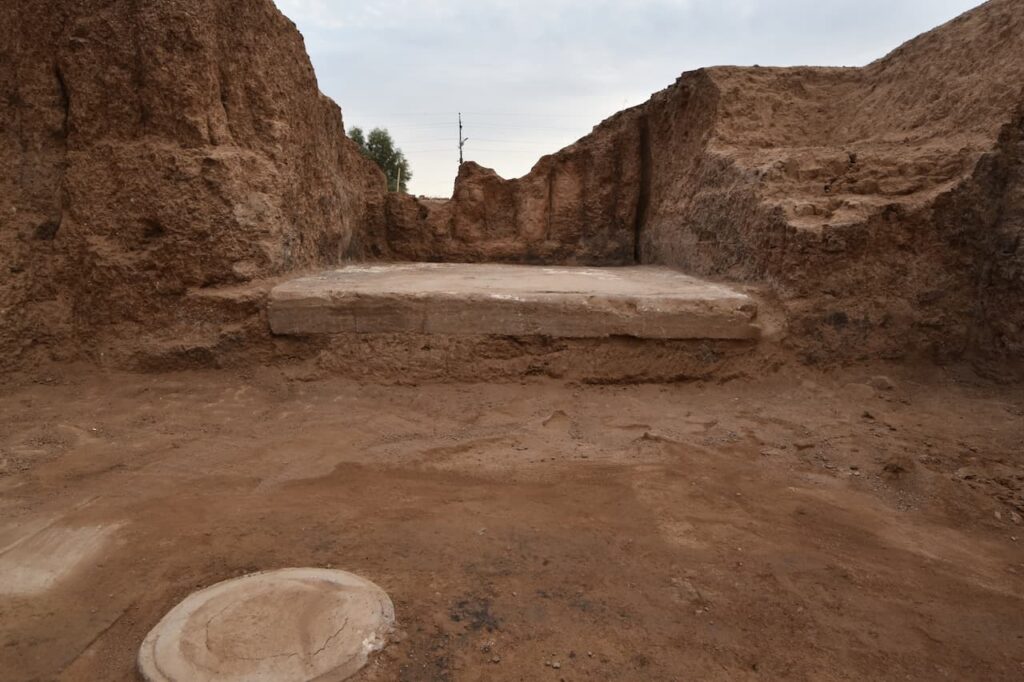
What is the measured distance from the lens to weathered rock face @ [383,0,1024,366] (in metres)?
3.90

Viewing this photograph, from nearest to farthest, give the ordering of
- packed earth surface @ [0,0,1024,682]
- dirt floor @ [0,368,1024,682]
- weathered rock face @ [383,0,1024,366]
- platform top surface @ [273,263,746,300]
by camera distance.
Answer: dirt floor @ [0,368,1024,682], packed earth surface @ [0,0,1024,682], weathered rock face @ [383,0,1024,366], platform top surface @ [273,263,746,300]

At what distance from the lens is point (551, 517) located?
2.48 metres

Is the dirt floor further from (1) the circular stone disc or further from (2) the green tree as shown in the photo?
(2) the green tree

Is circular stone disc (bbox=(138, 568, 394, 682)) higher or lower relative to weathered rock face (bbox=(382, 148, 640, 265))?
lower

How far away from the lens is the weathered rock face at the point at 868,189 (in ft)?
12.8

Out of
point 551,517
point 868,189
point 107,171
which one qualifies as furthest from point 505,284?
point 107,171

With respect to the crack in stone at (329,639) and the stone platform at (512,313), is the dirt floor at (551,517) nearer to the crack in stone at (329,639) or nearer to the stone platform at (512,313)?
the crack in stone at (329,639)

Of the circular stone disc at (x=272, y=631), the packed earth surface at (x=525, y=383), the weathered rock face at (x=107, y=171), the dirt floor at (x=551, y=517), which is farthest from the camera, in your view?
the weathered rock face at (x=107, y=171)

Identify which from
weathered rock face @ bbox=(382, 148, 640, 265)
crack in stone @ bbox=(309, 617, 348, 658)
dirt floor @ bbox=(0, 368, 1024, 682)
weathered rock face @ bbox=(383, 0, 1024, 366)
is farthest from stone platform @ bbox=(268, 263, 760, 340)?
weathered rock face @ bbox=(382, 148, 640, 265)

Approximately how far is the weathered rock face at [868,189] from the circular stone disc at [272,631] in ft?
10.9

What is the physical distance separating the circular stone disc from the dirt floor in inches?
3.4

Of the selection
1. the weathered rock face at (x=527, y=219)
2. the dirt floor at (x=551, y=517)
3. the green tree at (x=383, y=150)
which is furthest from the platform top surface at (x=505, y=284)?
the green tree at (x=383, y=150)

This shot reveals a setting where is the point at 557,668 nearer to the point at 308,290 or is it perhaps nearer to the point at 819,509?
the point at 819,509

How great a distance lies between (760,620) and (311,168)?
194 inches
